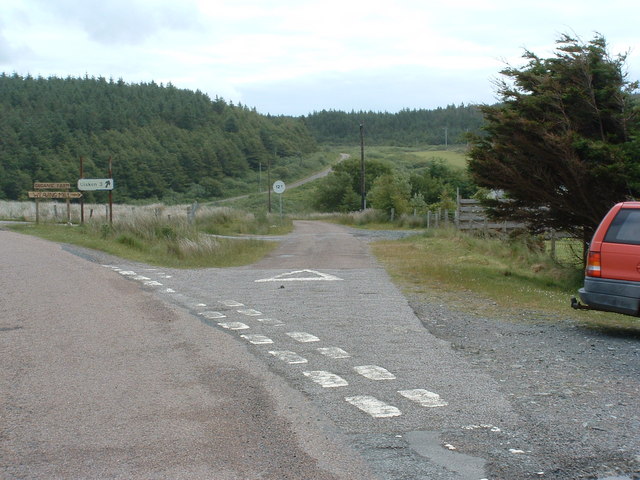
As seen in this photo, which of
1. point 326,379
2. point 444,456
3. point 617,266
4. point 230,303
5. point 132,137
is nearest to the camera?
point 444,456

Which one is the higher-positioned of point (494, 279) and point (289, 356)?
point (289, 356)

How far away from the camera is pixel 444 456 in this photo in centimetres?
484

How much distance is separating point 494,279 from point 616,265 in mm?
6781

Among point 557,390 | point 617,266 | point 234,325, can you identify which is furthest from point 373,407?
point 617,266

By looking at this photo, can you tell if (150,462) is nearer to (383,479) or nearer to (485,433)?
(383,479)

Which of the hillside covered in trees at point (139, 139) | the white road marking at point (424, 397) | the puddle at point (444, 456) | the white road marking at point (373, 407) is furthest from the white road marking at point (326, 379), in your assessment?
→ the hillside covered in trees at point (139, 139)

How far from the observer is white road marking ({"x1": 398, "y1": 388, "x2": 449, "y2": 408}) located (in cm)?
600

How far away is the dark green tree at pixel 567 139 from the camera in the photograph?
1380 cm

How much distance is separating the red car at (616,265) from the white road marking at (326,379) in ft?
13.5

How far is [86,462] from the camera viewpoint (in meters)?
4.69

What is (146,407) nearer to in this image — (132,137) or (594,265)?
(594,265)

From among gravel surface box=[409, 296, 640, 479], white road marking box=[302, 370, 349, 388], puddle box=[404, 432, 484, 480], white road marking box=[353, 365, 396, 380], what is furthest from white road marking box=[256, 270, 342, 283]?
puddle box=[404, 432, 484, 480]

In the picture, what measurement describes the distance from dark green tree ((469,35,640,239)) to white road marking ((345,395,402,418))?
8993 mm

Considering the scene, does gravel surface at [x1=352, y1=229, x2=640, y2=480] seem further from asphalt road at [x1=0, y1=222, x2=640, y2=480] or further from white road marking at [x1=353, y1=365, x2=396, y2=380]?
white road marking at [x1=353, y1=365, x2=396, y2=380]
